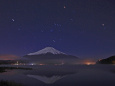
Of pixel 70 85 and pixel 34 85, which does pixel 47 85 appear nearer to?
pixel 34 85

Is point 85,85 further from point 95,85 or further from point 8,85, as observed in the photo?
point 8,85

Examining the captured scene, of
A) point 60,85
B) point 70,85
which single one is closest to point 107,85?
point 70,85

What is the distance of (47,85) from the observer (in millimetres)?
33406

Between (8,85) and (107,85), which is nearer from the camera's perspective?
(8,85)

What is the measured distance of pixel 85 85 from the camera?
3391 centimetres

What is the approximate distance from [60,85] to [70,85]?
2.06 m

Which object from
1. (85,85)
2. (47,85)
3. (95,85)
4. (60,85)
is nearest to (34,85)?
(47,85)

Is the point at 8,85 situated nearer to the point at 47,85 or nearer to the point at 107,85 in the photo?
the point at 47,85

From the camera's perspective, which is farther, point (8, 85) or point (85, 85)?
point (85, 85)

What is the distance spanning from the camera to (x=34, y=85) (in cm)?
3281

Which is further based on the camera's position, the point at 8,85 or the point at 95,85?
the point at 95,85

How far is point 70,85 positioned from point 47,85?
4.74 m

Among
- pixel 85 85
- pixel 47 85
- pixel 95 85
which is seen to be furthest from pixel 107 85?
pixel 47 85

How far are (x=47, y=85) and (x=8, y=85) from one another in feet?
28.2
